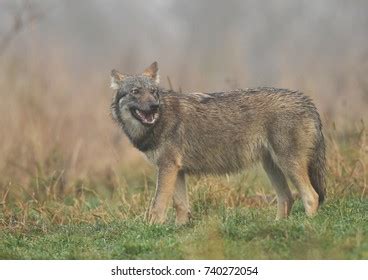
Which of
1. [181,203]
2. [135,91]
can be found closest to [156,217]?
[181,203]

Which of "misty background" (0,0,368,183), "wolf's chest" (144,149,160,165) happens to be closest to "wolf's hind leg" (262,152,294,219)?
"wolf's chest" (144,149,160,165)

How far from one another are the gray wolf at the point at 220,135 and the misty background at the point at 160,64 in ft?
6.61

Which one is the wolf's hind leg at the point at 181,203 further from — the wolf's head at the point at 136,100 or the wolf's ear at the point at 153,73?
the wolf's ear at the point at 153,73

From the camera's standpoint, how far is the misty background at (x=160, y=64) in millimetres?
14109

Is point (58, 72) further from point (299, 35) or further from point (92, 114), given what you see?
point (299, 35)

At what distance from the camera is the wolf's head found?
960 cm

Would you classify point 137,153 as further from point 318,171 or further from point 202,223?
point 202,223

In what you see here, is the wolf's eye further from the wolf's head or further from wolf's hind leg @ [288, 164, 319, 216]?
wolf's hind leg @ [288, 164, 319, 216]

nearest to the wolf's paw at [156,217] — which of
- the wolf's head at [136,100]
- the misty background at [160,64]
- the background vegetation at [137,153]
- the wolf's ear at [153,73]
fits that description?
the background vegetation at [137,153]

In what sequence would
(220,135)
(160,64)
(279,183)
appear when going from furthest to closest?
(160,64), (279,183), (220,135)

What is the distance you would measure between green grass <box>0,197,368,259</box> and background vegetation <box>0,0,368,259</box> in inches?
0.8

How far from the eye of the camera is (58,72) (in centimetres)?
1573

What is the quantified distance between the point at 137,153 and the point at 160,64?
9.37ft

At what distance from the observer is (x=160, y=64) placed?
1850 cm
